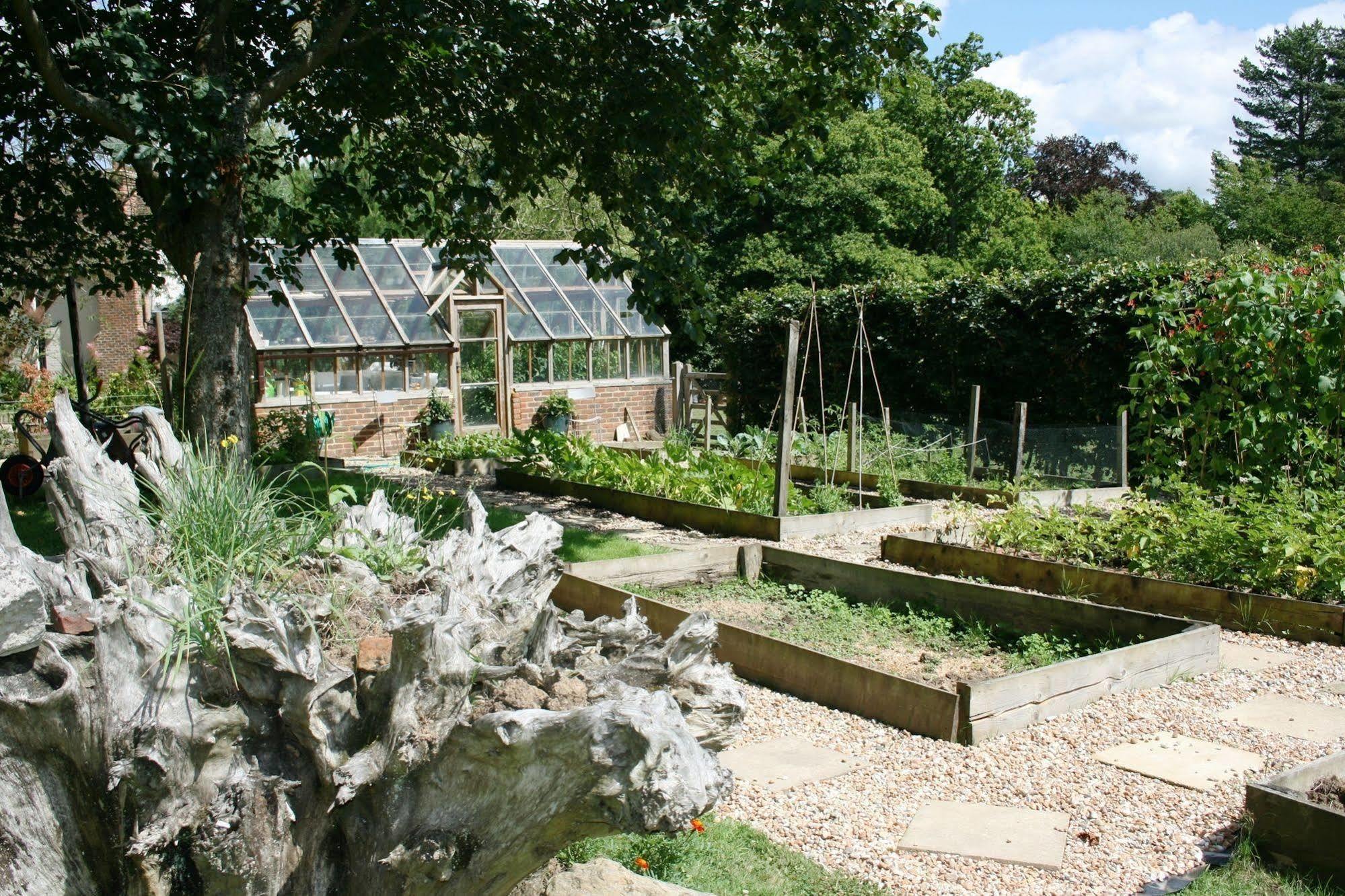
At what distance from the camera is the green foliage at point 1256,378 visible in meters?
8.29

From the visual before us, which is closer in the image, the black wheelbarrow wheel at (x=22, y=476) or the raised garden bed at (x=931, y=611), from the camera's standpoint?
the raised garden bed at (x=931, y=611)

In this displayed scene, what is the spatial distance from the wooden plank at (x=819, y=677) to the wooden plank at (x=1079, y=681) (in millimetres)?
153

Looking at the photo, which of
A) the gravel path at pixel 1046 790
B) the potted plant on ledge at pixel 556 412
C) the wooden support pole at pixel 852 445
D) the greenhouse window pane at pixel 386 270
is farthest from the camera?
the potted plant on ledge at pixel 556 412

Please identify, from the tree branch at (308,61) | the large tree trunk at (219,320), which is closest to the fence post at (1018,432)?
the tree branch at (308,61)

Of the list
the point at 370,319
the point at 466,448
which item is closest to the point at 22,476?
the point at 466,448

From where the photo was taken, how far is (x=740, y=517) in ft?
32.0

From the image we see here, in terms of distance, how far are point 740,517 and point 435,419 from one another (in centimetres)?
911

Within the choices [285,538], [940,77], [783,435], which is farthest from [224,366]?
[940,77]

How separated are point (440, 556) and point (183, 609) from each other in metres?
0.88

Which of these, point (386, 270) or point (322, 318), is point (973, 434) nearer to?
point (322, 318)

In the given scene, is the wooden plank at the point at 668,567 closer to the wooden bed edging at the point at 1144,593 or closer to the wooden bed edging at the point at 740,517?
the wooden bed edging at the point at 1144,593

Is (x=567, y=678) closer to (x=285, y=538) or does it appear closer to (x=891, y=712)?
(x=285, y=538)

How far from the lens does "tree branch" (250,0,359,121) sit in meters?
7.96

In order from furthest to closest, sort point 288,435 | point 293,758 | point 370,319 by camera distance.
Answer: point 370,319 → point 288,435 → point 293,758
